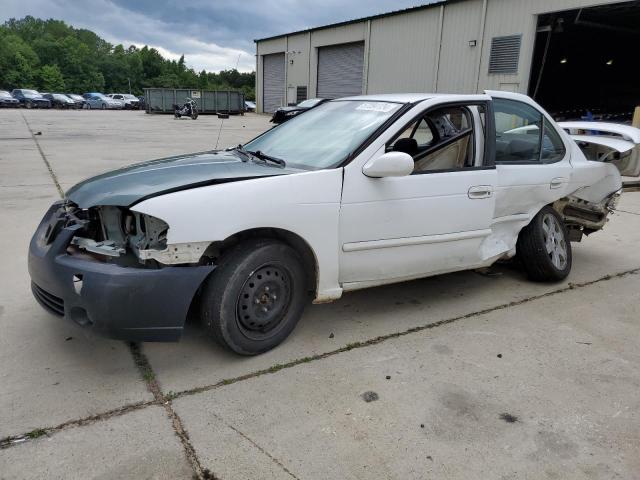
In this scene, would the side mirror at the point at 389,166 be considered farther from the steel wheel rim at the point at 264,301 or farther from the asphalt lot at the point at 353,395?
the asphalt lot at the point at 353,395

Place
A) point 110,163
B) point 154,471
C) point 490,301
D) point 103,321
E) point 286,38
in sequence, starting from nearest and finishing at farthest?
point 154,471, point 103,321, point 490,301, point 110,163, point 286,38

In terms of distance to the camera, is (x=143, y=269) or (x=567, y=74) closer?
(x=143, y=269)

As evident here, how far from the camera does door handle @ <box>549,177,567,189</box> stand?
4457 mm

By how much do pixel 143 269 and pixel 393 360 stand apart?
1637mm

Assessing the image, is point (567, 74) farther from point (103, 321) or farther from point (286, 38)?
point (103, 321)

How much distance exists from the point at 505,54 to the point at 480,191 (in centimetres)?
1782

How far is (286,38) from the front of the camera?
35.0 m

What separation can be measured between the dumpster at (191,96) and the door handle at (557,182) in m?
38.4

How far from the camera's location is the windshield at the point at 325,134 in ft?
11.1

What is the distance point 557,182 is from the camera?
4.51m

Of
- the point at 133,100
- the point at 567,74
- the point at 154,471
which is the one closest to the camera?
the point at 154,471

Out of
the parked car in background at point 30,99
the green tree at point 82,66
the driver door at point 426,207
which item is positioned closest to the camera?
the driver door at point 426,207

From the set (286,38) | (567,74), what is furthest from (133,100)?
(567,74)

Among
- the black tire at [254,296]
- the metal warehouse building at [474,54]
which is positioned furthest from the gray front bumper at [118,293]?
the metal warehouse building at [474,54]
